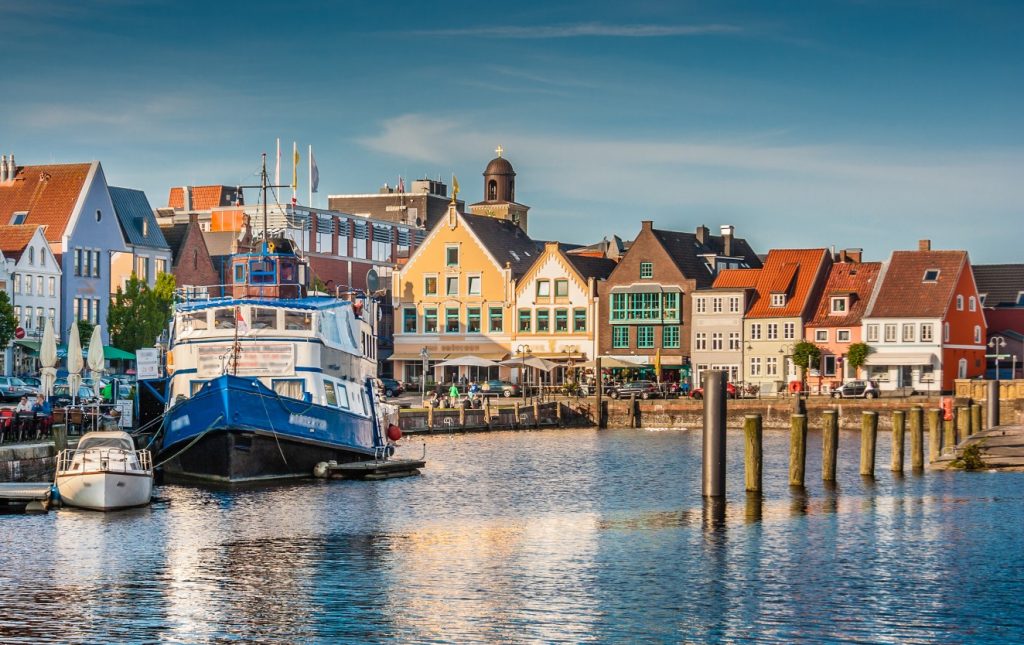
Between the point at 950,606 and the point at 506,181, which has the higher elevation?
the point at 506,181

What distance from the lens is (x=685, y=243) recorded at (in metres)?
123

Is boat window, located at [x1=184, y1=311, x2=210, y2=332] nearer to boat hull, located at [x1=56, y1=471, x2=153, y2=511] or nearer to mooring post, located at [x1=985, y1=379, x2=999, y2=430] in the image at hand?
boat hull, located at [x1=56, y1=471, x2=153, y2=511]

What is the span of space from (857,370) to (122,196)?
55126 mm

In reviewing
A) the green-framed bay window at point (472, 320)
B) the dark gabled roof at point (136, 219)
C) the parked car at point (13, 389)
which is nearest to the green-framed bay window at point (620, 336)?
the green-framed bay window at point (472, 320)

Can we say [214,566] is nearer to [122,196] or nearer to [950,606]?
[950,606]

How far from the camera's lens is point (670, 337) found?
11881cm

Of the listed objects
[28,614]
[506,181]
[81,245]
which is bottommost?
[28,614]

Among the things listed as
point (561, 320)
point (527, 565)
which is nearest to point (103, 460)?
point (527, 565)

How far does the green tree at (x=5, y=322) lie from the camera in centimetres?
9500

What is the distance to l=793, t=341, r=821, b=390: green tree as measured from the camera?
355 ft

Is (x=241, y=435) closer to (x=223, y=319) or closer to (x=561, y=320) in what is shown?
(x=223, y=319)

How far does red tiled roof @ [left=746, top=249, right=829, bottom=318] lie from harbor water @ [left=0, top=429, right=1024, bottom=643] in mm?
57366

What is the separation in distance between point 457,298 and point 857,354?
34420mm

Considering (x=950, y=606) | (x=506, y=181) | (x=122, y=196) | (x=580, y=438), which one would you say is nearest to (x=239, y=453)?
(x=950, y=606)
